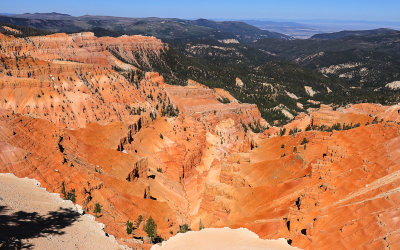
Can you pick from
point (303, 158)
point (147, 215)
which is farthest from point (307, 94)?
point (147, 215)

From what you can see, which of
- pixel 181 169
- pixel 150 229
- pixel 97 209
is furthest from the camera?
pixel 181 169

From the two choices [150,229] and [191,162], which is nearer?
[150,229]

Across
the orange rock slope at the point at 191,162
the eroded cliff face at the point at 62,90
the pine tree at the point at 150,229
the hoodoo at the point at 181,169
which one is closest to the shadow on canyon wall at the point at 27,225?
the hoodoo at the point at 181,169

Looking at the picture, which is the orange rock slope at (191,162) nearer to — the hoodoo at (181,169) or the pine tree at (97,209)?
the hoodoo at (181,169)

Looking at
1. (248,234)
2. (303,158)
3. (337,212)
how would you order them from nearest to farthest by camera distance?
Answer: (248,234)
(337,212)
(303,158)

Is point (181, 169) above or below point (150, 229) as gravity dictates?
below

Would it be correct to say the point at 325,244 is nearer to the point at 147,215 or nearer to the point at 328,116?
the point at 147,215

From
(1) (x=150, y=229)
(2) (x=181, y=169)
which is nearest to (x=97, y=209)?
(1) (x=150, y=229)

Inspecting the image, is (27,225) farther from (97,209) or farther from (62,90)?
(62,90)

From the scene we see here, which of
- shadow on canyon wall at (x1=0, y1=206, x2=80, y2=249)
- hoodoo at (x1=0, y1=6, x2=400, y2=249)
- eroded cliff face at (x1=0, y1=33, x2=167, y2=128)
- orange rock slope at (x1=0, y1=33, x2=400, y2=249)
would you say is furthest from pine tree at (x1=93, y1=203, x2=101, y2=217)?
eroded cliff face at (x1=0, y1=33, x2=167, y2=128)
